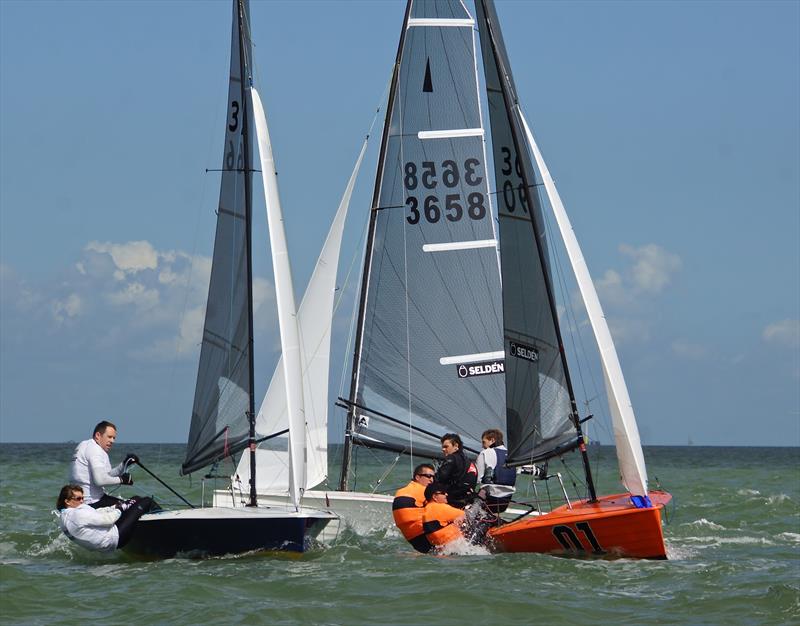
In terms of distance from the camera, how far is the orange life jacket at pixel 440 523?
1475cm

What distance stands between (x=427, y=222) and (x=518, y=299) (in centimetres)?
314

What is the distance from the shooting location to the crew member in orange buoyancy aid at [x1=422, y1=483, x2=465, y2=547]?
48.4 ft

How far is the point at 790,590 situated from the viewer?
12445 millimetres

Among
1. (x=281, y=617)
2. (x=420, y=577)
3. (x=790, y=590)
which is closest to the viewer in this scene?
(x=281, y=617)

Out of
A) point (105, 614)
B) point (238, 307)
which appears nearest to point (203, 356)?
point (238, 307)

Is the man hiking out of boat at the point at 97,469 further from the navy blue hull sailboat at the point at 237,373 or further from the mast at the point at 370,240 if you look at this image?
the mast at the point at 370,240

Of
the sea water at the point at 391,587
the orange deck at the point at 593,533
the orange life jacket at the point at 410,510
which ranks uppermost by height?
the orange life jacket at the point at 410,510

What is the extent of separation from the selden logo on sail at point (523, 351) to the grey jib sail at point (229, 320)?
11.0 feet

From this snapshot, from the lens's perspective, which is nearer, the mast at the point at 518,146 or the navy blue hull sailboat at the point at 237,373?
the navy blue hull sailboat at the point at 237,373

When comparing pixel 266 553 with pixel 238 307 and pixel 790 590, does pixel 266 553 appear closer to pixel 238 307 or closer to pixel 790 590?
pixel 238 307

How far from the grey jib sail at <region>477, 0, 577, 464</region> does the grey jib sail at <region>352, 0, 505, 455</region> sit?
7.12ft

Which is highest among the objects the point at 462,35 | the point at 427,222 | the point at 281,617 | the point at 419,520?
the point at 462,35

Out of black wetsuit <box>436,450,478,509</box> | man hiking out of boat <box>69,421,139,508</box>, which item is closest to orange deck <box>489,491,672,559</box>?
black wetsuit <box>436,450,478,509</box>

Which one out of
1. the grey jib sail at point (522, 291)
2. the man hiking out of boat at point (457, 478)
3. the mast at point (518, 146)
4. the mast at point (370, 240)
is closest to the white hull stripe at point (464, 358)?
the mast at point (370, 240)
